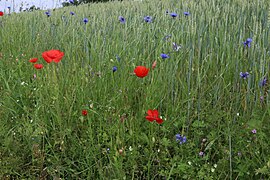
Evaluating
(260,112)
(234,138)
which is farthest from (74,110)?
(260,112)

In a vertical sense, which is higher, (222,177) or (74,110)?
(74,110)

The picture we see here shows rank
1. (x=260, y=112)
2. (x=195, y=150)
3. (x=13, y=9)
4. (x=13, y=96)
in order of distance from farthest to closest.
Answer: (x=13, y=9)
(x=13, y=96)
(x=260, y=112)
(x=195, y=150)

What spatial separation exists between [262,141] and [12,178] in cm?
140

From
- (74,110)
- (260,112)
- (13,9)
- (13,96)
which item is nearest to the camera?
(260,112)

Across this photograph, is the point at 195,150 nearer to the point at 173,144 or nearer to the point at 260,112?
the point at 173,144

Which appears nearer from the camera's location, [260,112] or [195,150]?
[195,150]

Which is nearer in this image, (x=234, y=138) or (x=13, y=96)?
(x=234, y=138)

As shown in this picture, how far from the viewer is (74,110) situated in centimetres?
215

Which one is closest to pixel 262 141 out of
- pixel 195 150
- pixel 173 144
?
pixel 195 150

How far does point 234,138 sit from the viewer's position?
181 cm

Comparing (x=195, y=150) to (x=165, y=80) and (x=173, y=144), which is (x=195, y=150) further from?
(x=165, y=80)

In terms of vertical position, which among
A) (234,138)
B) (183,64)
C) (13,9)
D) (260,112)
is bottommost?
(234,138)

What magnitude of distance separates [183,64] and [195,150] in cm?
95

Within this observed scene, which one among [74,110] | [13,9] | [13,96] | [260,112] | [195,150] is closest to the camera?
[195,150]
